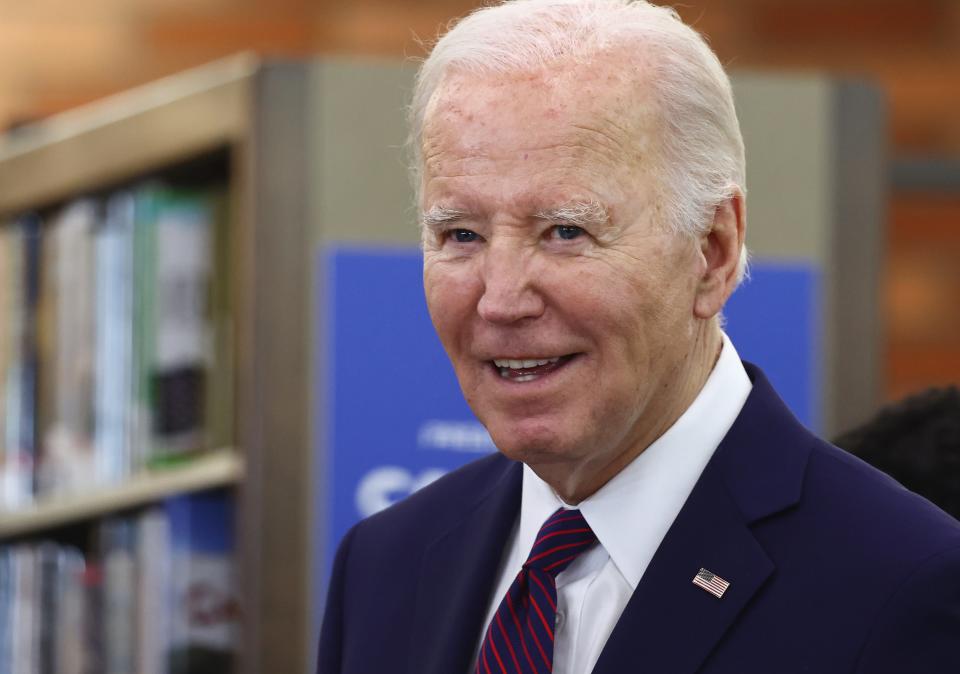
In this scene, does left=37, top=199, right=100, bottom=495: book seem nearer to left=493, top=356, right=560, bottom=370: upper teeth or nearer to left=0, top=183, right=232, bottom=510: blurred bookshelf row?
left=0, top=183, right=232, bottom=510: blurred bookshelf row

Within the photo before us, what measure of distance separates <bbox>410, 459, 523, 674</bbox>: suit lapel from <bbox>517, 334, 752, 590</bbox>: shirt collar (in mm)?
129

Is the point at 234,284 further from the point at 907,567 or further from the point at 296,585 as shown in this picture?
the point at 907,567

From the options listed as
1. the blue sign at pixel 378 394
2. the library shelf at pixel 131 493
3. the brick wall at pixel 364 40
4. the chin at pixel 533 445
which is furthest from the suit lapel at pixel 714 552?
the brick wall at pixel 364 40

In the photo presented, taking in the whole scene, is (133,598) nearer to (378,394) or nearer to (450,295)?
(378,394)

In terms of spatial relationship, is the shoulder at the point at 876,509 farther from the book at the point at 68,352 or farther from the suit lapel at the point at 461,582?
the book at the point at 68,352

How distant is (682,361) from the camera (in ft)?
3.99

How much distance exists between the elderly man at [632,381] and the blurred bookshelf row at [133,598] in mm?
946

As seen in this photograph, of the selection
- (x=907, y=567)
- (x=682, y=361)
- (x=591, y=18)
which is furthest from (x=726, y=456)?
(x=591, y=18)

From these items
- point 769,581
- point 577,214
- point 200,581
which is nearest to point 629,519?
point 769,581

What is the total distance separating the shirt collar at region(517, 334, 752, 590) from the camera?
122 cm

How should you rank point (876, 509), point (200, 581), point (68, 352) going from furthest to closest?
point (68, 352) < point (200, 581) < point (876, 509)

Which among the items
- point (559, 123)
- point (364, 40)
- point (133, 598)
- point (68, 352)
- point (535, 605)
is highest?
point (364, 40)

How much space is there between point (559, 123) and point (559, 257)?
10 centimetres

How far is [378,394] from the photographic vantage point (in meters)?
2.01
